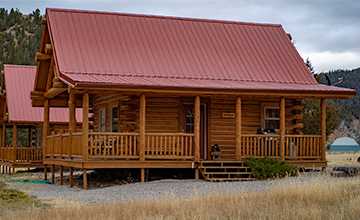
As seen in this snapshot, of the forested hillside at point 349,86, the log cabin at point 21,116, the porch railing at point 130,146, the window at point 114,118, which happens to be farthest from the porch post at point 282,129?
the forested hillside at point 349,86

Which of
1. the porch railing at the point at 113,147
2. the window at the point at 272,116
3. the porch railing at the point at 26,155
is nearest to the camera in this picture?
the porch railing at the point at 113,147

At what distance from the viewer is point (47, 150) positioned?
26625mm

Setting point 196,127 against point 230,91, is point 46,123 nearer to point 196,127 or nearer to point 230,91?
point 196,127

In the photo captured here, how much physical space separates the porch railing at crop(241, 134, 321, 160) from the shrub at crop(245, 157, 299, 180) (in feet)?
3.04

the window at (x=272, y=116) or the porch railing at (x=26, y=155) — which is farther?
the porch railing at (x=26, y=155)

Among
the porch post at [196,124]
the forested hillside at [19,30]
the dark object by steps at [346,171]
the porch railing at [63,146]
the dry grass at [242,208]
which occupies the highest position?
the forested hillside at [19,30]

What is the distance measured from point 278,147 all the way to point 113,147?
6435mm

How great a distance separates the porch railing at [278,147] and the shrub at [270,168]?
0.93 meters

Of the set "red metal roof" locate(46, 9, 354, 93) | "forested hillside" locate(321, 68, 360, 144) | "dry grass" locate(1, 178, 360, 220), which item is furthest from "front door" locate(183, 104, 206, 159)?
"forested hillside" locate(321, 68, 360, 144)

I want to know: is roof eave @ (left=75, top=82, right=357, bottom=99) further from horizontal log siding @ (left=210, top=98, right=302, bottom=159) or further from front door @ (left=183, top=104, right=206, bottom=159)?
front door @ (left=183, top=104, right=206, bottom=159)

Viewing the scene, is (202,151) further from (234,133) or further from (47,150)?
(47,150)

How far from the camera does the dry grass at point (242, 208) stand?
1220 centimetres

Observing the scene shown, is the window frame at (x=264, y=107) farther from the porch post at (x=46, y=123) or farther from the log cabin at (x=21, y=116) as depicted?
the log cabin at (x=21, y=116)

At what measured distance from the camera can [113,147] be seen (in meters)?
20.3
